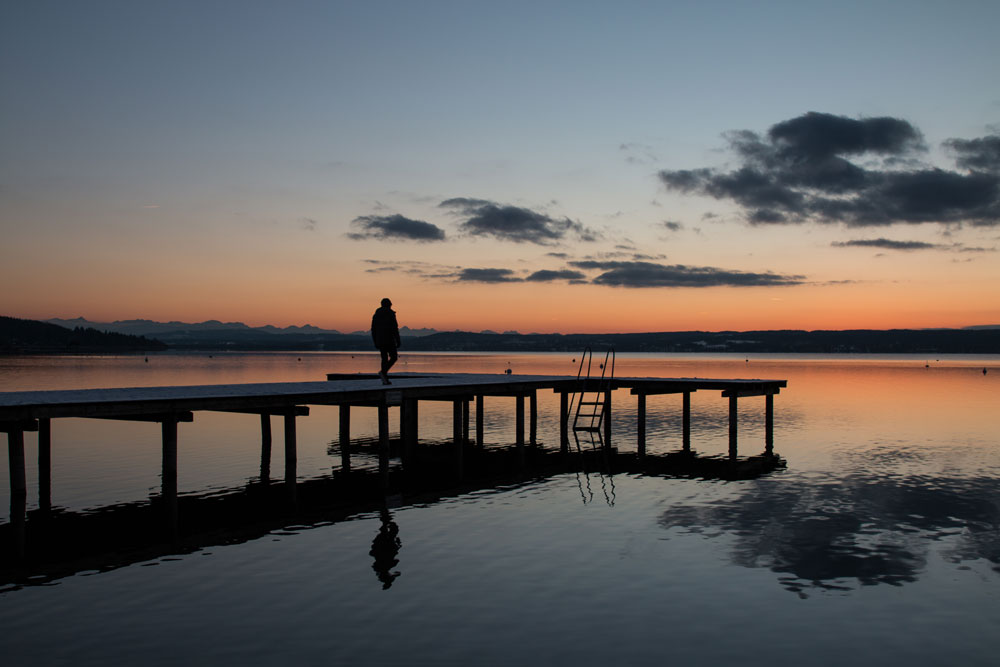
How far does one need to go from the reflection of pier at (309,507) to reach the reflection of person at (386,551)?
0.06 feet

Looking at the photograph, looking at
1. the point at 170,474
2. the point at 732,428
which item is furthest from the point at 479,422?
the point at 170,474

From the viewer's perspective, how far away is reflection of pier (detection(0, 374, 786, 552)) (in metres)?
15.9

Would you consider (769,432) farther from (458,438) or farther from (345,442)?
(345,442)

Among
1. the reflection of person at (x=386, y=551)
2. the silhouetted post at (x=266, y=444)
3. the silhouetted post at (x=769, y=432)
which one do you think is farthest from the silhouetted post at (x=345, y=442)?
the silhouetted post at (x=769, y=432)

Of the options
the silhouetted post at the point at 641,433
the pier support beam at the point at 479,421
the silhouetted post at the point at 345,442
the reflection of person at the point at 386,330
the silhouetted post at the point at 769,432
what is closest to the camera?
the reflection of person at the point at 386,330

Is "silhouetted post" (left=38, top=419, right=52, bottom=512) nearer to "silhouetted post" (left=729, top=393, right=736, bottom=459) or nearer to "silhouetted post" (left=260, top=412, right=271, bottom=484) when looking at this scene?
"silhouetted post" (left=260, top=412, right=271, bottom=484)

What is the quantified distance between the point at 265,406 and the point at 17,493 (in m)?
6.10

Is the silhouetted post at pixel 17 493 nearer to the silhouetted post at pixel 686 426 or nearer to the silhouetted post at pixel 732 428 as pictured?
the silhouetted post at pixel 732 428

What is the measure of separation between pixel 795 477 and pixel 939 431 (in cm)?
1806

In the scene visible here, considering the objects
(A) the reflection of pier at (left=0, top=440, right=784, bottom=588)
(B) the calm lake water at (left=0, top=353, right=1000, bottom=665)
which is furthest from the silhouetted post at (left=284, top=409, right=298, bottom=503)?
(B) the calm lake water at (left=0, top=353, right=1000, bottom=665)

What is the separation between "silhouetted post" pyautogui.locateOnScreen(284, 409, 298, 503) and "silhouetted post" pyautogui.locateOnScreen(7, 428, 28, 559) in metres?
5.69

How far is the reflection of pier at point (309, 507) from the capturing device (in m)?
14.4

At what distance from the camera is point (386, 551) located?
48.7ft

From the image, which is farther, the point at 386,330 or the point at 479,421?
the point at 479,421
